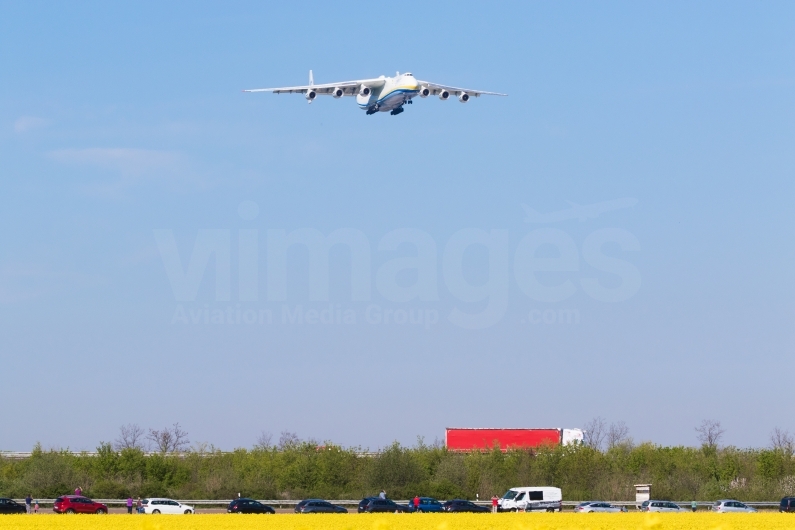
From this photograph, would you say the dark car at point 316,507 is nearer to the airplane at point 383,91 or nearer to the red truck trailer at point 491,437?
the airplane at point 383,91

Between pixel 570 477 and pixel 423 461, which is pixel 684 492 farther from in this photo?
pixel 423 461

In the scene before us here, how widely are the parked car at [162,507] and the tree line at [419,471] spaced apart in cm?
1513

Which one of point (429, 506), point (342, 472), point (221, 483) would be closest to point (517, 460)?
point (342, 472)

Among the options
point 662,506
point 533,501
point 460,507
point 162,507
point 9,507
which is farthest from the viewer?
point 533,501

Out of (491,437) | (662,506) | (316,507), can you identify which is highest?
(491,437)

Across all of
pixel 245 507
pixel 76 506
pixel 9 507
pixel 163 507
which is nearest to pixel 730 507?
pixel 245 507

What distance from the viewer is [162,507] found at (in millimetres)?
49656

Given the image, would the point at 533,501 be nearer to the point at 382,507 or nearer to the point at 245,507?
the point at 382,507

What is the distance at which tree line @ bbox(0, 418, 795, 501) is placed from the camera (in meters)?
70.9

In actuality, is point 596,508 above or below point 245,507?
below

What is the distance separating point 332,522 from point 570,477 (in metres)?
48.6

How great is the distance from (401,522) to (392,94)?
38.7 meters

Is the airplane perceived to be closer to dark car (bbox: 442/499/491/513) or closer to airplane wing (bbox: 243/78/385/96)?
airplane wing (bbox: 243/78/385/96)

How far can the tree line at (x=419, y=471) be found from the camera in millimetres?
70875
